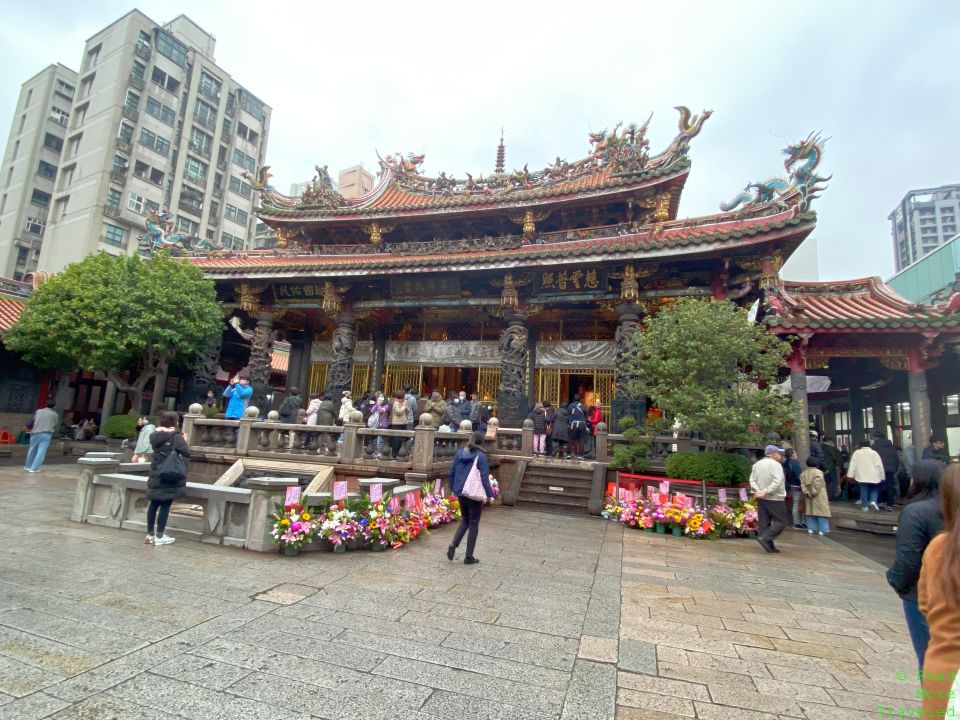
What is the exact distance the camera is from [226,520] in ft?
20.6

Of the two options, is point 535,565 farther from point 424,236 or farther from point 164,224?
point 164,224

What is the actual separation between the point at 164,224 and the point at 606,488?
676 inches

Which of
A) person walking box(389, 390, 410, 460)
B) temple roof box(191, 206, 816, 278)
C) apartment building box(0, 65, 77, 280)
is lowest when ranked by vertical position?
person walking box(389, 390, 410, 460)

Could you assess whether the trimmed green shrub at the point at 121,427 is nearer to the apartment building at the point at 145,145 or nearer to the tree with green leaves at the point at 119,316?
the tree with green leaves at the point at 119,316

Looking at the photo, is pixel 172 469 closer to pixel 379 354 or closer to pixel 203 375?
pixel 203 375

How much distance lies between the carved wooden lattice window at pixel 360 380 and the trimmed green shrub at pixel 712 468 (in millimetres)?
10979

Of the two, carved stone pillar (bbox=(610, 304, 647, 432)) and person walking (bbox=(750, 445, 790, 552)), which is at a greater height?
carved stone pillar (bbox=(610, 304, 647, 432))

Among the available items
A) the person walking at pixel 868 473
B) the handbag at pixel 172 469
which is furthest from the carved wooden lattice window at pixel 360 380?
the person walking at pixel 868 473

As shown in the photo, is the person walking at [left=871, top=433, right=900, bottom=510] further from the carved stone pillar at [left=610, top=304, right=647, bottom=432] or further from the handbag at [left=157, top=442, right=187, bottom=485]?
the handbag at [left=157, top=442, right=187, bottom=485]

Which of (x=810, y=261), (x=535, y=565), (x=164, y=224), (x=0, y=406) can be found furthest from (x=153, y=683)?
(x=810, y=261)

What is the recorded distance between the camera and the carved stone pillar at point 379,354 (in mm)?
16969

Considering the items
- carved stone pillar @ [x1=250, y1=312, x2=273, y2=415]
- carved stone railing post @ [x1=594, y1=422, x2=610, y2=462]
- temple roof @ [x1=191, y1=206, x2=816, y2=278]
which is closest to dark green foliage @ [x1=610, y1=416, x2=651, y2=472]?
carved stone railing post @ [x1=594, y1=422, x2=610, y2=462]

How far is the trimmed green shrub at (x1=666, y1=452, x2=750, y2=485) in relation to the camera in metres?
9.01

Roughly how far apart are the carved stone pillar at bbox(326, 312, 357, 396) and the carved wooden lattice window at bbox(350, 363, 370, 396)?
160 centimetres
